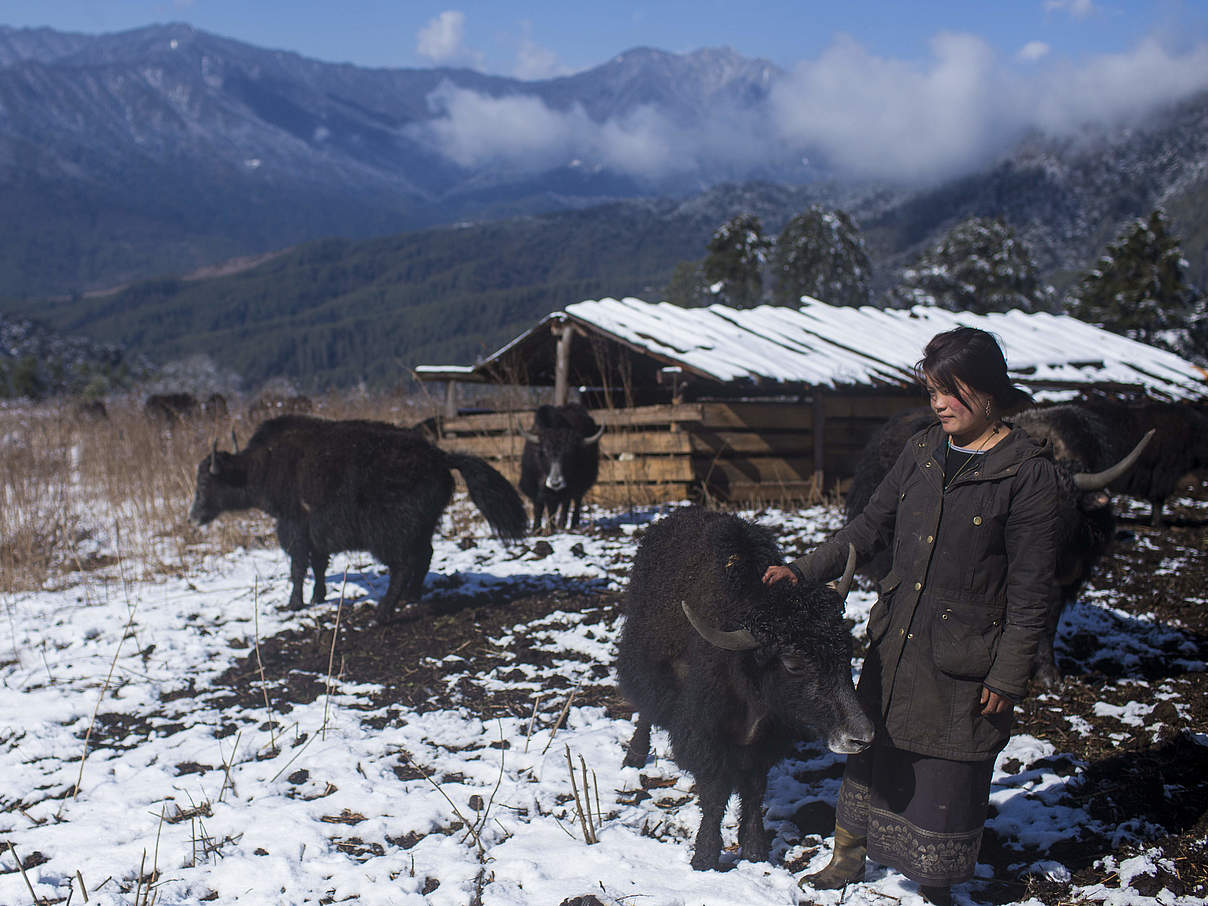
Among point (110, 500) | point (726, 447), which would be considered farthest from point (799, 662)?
point (110, 500)

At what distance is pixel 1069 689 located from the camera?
5.20 meters

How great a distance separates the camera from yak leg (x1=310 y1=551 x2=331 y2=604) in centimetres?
720

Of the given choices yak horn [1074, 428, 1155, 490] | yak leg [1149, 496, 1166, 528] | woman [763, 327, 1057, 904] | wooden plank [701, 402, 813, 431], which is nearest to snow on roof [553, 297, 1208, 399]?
wooden plank [701, 402, 813, 431]

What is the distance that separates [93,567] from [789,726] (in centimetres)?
882

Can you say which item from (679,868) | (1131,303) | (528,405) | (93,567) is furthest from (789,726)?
(1131,303)

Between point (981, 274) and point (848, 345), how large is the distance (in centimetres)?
2936

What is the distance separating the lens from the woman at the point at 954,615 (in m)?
2.79

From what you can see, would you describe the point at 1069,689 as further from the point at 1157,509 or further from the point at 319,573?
the point at 1157,509

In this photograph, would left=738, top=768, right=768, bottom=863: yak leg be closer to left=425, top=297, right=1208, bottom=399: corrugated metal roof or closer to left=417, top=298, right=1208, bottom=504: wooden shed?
left=417, top=298, right=1208, bottom=504: wooden shed

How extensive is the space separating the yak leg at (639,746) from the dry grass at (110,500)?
20.6 ft

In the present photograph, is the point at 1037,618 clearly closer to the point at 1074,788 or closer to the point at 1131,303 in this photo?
the point at 1074,788

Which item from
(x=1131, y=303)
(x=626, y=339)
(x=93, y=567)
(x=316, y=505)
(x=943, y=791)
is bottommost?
(x=93, y=567)

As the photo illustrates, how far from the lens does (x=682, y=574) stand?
389cm

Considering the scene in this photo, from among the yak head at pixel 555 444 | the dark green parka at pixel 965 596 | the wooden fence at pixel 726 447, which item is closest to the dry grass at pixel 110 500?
the yak head at pixel 555 444
